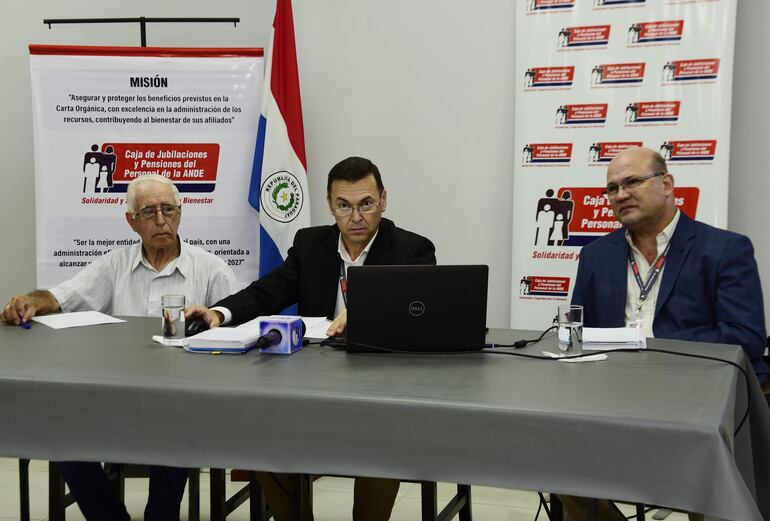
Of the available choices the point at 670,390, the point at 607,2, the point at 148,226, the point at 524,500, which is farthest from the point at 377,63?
the point at 670,390

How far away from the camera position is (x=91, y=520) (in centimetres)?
251

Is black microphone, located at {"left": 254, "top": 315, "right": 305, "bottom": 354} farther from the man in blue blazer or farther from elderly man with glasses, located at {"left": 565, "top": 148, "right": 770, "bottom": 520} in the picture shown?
the man in blue blazer

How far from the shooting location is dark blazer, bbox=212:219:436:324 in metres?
2.77

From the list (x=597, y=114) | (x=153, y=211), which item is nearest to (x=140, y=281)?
(x=153, y=211)

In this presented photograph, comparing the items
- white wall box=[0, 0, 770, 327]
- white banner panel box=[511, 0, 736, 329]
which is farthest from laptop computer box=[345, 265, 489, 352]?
white wall box=[0, 0, 770, 327]

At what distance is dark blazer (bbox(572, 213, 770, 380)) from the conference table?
49cm

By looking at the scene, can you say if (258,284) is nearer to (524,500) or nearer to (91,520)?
(91,520)

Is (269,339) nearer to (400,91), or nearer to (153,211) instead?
(153,211)

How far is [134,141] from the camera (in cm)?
412

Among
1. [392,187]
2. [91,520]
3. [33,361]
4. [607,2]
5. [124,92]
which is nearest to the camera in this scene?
[33,361]

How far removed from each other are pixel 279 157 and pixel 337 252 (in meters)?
1.37

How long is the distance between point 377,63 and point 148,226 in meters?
1.95

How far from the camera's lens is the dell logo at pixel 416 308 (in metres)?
1.91

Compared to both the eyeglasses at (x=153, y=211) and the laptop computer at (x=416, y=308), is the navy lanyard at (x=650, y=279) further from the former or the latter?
the eyeglasses at (x=153, y=211)
